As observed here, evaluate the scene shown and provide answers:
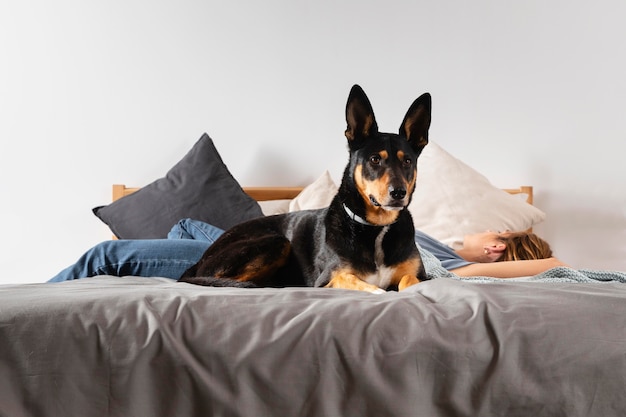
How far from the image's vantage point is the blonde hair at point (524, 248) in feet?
9.11

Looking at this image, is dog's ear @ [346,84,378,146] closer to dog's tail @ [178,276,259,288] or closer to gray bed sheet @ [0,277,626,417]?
dog's tail @ [178,276,259,288]

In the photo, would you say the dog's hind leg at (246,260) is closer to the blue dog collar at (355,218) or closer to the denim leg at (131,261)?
the denim leg at (131,261)

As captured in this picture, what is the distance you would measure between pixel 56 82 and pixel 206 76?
75 cm

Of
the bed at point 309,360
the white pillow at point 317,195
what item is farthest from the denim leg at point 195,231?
the bed at point 309,360

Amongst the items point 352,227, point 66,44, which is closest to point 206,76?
point 66,44

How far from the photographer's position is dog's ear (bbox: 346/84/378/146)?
85.4 inches

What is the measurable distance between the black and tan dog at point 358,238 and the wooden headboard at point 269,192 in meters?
1.34

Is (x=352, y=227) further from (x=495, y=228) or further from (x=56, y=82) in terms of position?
(x=56, y=82)

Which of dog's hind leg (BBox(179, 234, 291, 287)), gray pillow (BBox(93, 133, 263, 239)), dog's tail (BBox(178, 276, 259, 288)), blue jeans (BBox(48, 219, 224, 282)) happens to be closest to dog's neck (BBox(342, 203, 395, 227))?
dog's hind leg (BBox(179, 234, 291, 287))

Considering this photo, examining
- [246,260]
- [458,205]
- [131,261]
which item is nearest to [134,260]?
[131,261]

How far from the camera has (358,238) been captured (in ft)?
7.03

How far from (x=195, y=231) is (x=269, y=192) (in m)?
0.76

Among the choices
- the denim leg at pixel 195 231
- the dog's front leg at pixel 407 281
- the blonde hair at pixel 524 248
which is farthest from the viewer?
the denim leg at pixel 195 231

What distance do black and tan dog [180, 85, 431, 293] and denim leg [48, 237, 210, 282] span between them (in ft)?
0.42
